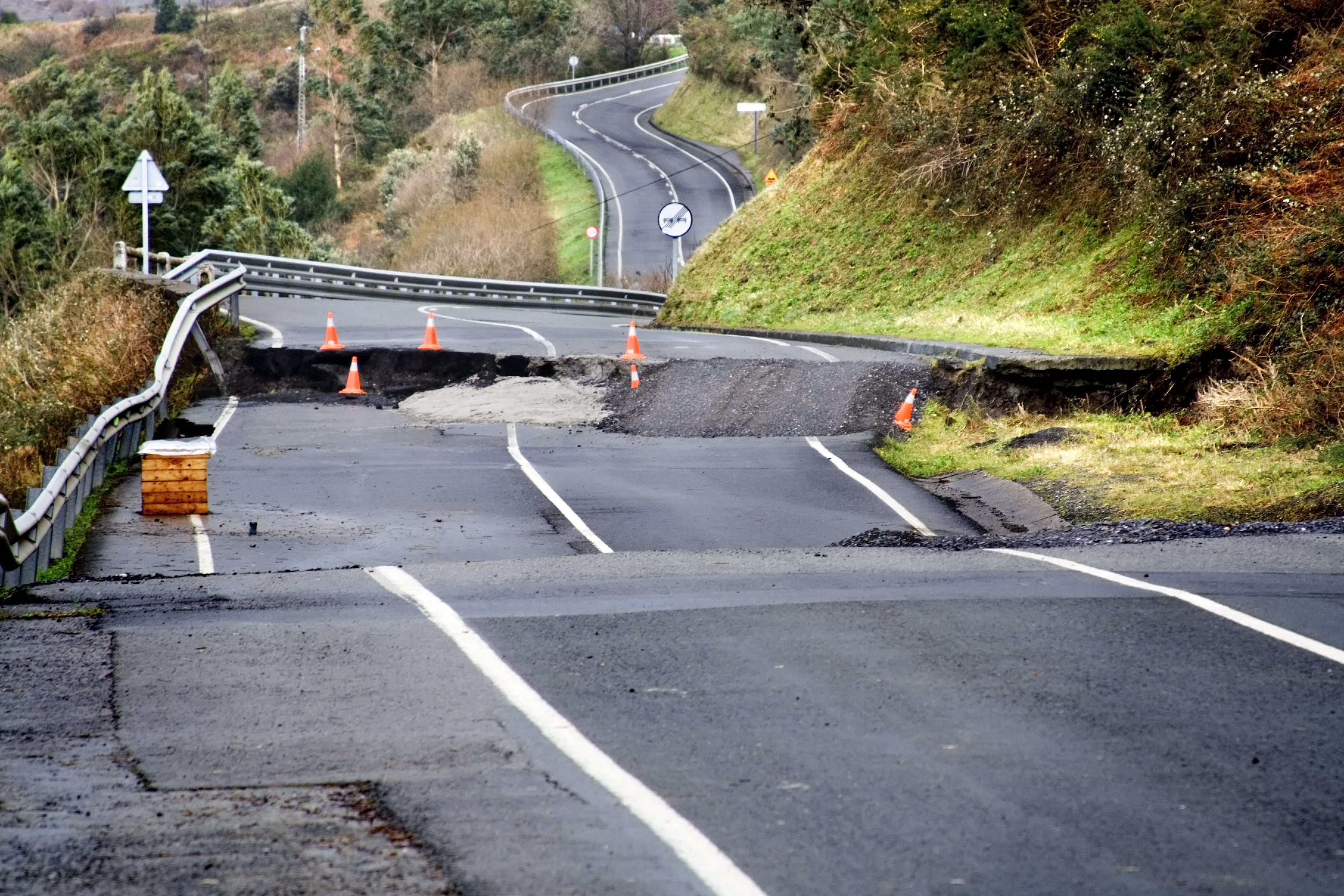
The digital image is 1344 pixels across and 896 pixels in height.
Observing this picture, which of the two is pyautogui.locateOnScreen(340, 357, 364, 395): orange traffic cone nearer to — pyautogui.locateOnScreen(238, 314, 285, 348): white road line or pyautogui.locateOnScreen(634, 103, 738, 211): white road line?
pyautogui.locateOnScreen(238, 314, 285, 348): white road line

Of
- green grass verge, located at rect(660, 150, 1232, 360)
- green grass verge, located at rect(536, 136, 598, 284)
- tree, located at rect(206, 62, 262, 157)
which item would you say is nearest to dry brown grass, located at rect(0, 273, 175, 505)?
green grass verge, located at rect(660, 150, 1232, 360)

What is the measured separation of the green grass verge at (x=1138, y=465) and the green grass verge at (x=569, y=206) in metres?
36.9

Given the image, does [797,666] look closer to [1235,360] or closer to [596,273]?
[1235,360]

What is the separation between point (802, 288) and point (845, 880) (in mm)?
28843

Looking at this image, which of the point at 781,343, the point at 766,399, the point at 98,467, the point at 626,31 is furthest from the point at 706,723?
the point at 626,31

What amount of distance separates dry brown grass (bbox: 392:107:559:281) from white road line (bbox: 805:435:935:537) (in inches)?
1553

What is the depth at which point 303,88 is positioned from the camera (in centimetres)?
9450

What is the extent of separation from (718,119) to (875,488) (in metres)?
68.2

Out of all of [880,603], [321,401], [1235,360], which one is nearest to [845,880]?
[880,603]

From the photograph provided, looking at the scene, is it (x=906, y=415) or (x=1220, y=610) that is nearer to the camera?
(x=1220, y=610)

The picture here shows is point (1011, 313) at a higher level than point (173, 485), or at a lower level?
higher

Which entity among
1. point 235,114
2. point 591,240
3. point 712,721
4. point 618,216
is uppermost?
point 235,114

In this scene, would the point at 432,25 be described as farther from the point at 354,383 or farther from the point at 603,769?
the point at 603,769

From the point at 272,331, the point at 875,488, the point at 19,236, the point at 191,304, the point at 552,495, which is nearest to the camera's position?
the point at 552,495
